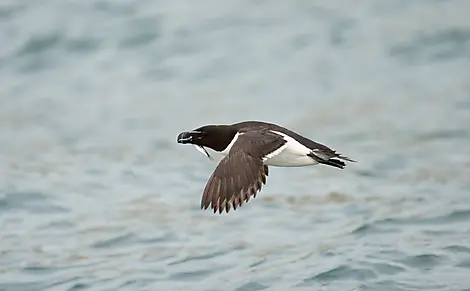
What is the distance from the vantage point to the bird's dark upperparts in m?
6.00

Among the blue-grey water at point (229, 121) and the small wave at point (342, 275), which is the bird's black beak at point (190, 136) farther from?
the small wave at point (342, 275)

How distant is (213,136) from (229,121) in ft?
11.6

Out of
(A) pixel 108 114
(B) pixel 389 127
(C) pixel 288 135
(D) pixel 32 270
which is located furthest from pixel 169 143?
(C) pixel 288 135

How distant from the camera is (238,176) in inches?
239

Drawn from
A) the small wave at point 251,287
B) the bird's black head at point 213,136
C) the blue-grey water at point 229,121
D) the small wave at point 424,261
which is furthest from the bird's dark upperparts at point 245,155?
the small wave at point 424,261

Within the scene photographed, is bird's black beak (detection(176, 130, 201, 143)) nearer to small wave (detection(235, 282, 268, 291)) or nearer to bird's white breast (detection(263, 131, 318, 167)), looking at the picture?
bird's white breast (detection(263, 131, 318, 167))

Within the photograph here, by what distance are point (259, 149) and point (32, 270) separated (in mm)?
2115

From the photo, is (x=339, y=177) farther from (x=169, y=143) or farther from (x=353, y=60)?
(x=353, y=60)

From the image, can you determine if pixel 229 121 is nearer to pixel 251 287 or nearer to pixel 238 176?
pixel 251 287

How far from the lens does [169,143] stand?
32.4 feet

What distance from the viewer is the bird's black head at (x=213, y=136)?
263 inches

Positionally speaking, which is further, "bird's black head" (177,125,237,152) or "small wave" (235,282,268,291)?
"small wave" (235,282,268,291)

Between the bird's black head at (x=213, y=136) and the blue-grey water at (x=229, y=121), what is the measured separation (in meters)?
0.93

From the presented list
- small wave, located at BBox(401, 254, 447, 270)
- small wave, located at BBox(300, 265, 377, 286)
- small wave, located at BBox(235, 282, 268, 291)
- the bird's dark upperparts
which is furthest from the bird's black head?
small wave, located at BBox(401, 254, 447, 270)
